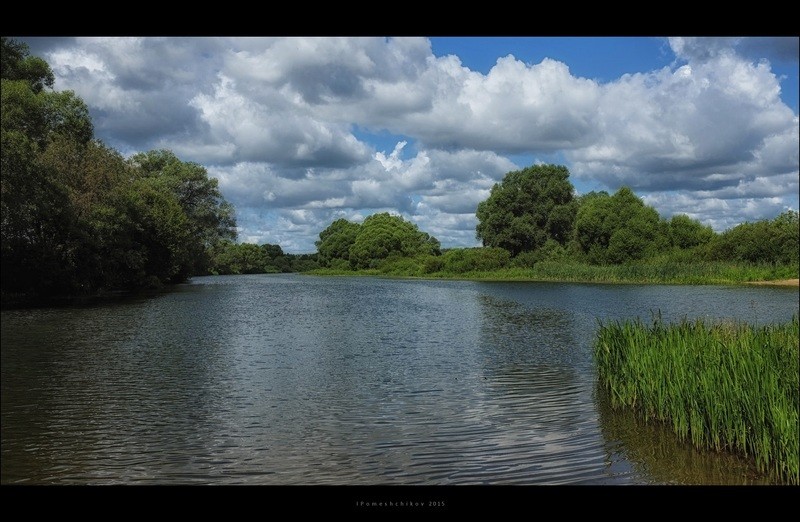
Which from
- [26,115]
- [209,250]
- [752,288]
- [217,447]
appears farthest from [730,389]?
[209,250]

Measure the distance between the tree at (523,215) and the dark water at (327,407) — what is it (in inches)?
1078

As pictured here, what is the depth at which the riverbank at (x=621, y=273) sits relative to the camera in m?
11.8

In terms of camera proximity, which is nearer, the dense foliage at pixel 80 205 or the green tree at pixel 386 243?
the dense foliage at pixel 80 205

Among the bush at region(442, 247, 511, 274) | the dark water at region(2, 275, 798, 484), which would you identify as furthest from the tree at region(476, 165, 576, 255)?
the dark water at region(2, 275, 798, 484)

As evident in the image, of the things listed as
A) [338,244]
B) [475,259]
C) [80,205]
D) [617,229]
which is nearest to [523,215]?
[475,259]

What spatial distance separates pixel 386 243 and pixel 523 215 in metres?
30.4

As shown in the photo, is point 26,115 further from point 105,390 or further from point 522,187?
point 522,187

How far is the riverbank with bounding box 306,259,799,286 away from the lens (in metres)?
11.8

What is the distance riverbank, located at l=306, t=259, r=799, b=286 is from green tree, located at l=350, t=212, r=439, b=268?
6.32 feet

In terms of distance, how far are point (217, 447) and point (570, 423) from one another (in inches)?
148

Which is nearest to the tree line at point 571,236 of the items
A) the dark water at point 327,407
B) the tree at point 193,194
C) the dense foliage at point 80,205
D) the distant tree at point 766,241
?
the distant tree at point 766,241

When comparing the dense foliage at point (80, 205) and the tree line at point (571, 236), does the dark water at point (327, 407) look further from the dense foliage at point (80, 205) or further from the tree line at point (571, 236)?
the tree line at point (571, 236)
